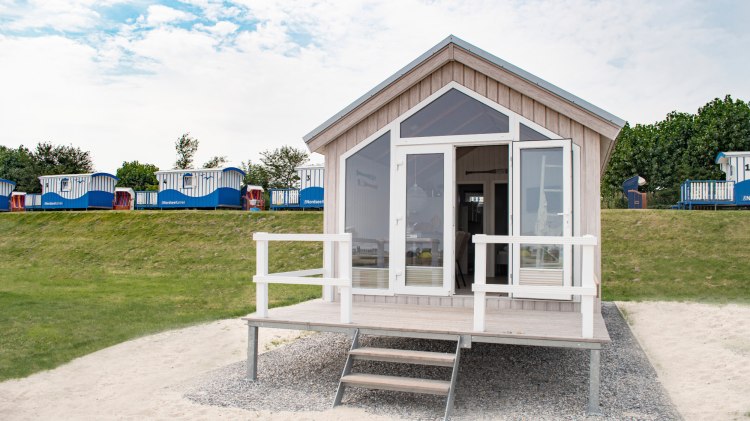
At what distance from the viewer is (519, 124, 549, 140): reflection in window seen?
7418 millimetres

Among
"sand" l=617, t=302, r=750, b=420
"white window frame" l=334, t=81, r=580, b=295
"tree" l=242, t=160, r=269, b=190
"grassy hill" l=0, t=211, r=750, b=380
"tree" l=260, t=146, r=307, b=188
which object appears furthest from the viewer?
"tree" l=242, t=160, r=269, b=190

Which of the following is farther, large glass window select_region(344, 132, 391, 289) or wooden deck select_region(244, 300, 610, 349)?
large glass window select_region(344, 132, 391, 289)

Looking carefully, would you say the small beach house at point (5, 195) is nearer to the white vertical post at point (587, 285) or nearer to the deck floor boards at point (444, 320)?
the deck floor boards at point (444, 320)

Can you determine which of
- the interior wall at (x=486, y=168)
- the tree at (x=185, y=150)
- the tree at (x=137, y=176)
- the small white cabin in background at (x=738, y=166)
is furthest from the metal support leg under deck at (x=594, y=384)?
the tree at (x=137, y=176)

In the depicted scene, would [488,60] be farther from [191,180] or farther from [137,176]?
[137,176]

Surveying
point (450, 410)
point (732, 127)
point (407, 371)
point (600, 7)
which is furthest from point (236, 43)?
point (732, 127)

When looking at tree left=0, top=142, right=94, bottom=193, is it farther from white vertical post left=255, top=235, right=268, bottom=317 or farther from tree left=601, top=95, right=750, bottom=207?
white vertical post left=255, top=235, right=268, bottom=317

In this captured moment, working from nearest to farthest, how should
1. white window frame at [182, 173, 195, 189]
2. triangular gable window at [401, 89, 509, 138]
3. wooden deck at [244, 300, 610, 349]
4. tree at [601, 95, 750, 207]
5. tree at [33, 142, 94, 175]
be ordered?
1. wooden deck at [244, 300, 610, 349]
2. triangular gable window at [401, 89, 509, 138]
3. white window frame at [182, 173, 195, 189]
4. tree at [601, 95, 750, 207]
5. tree at [33, 142, 94, 175]

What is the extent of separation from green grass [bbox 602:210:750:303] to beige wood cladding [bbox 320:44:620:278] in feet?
24.6

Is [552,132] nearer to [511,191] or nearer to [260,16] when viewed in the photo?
[511,191]

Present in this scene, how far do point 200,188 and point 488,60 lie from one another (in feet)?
70.0

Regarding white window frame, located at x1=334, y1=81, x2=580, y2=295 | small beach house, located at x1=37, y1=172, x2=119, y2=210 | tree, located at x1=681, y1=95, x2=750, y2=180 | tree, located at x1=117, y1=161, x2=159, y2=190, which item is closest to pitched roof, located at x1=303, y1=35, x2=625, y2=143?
white window frame, located at x1=334, y1=81, x2=580, y2=295

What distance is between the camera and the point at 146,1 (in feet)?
45.4

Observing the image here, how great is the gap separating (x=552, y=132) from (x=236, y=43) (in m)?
12.7
